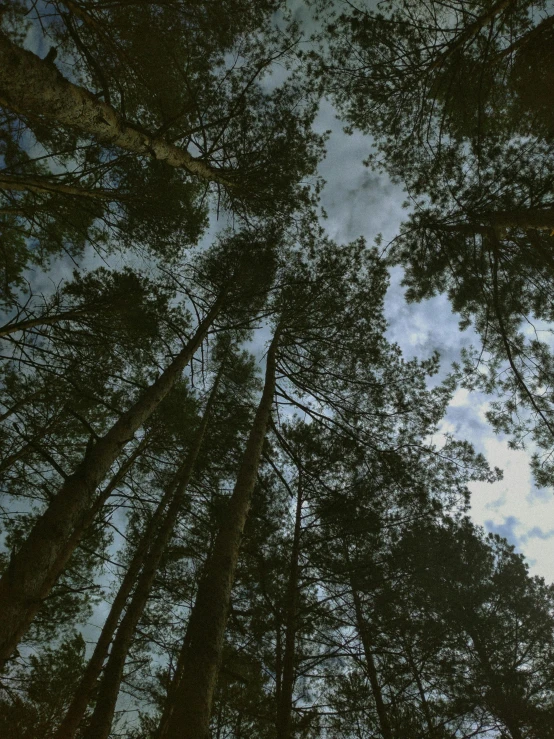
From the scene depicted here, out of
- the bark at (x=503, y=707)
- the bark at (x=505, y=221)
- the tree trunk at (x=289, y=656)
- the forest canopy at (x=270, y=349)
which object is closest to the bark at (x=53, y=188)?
the forest canopy at (x=270, y=349)

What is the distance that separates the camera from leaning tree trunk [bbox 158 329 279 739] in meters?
2.98

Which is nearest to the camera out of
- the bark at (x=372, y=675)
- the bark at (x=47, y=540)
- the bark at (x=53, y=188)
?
the bark at (x=47, y=540)

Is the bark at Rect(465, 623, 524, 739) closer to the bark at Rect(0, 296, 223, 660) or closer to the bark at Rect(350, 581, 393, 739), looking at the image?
the bark at Rect(350, 581, 393, 739)

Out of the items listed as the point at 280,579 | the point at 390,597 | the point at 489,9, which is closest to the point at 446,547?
the point at 390,597

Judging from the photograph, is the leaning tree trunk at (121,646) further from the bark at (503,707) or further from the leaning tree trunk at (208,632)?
the bark at (503,707)

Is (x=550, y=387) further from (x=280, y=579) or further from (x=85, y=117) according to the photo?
(x=85, y=117)

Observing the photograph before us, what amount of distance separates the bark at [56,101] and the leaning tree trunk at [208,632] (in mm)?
4334

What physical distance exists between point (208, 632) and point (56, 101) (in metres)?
5.11

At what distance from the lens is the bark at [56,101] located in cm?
316

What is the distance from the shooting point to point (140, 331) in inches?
260

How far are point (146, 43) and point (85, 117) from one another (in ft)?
8.67

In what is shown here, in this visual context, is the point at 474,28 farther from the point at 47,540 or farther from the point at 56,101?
the point at 47,540

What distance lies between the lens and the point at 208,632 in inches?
142

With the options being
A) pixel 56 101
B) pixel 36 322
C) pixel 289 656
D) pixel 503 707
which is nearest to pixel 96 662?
pixel 289 656
